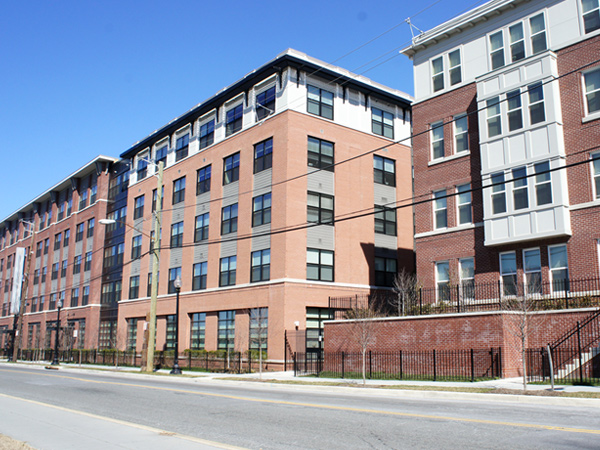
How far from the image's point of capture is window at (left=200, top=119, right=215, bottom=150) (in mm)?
43688

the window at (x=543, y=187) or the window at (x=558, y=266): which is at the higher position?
the window at (x=543, y=187)

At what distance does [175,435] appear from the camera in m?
10.1

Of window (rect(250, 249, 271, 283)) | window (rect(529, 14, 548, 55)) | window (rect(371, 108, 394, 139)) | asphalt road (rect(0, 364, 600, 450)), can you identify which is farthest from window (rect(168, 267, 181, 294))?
window (rect(529, 14, 548, 55))

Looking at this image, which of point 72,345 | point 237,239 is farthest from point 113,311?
point 237,239

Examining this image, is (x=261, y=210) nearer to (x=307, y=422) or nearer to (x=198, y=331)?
(x=198, y=331)

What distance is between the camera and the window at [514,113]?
26062 millimetres

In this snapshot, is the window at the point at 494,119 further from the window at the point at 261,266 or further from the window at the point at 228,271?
the window at the point at 228,271

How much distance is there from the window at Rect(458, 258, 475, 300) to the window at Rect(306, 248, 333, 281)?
32.3 feet

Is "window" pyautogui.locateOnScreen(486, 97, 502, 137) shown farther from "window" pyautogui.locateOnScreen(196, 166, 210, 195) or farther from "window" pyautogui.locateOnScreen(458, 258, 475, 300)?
"window" pyautogui.locateOnScreen(196, 166, 210, 195)

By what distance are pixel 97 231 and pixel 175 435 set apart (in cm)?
5338

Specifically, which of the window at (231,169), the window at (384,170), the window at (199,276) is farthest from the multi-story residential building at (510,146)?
the window at (199,276)

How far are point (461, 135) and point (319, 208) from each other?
10.7 m

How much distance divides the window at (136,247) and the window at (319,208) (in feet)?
70.1

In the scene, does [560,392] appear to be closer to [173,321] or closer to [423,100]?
[423,100]
